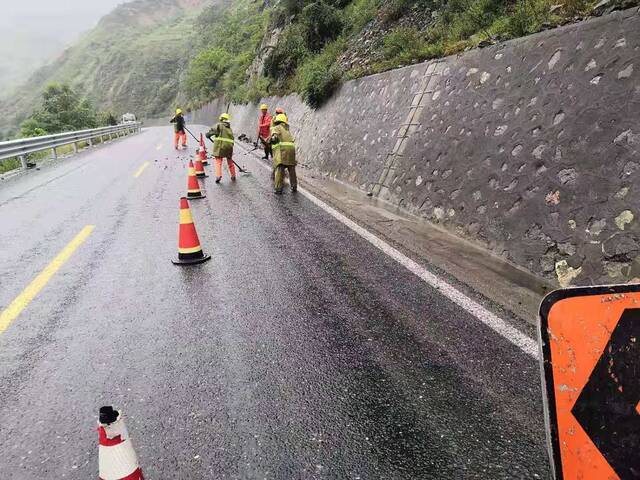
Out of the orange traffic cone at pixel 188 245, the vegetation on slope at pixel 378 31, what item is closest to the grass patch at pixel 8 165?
the vegetation on slope at pixel 378 31

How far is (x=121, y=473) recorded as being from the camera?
76.8 inches

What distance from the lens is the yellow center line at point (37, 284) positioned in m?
4.19

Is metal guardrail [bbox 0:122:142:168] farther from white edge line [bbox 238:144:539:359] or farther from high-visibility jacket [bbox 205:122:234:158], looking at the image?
white edge line [bbox 238:144:539:359]

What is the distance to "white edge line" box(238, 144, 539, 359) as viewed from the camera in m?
3.46

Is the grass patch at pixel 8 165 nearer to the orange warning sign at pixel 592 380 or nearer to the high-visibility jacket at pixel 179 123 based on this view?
the high-visibility jacket at pixel 179 123

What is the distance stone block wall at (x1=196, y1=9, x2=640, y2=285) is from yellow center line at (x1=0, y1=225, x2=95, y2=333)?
5.06 meters

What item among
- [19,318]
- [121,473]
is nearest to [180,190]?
[19,318]

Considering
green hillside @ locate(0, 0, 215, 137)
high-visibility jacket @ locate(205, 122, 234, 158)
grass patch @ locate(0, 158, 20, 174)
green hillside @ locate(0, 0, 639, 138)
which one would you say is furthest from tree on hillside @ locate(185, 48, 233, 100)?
high-visibility jacket @ locate(205, 122, 234, 158)

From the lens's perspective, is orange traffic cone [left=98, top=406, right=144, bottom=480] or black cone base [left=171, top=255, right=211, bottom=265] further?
black cone base [left=171, top=255, right=211, bottom=265]

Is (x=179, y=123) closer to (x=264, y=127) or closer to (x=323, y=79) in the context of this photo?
(x=264, y=127)

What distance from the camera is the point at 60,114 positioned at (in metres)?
Result: 51.3

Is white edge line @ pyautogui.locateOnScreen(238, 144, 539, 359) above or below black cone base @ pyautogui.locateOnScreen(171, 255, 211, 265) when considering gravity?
below

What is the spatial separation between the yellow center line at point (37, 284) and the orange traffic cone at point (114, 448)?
2.71m

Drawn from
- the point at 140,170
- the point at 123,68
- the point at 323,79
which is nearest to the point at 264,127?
the point at 323,79
